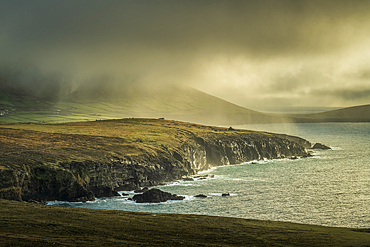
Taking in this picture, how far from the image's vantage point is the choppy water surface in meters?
85.0

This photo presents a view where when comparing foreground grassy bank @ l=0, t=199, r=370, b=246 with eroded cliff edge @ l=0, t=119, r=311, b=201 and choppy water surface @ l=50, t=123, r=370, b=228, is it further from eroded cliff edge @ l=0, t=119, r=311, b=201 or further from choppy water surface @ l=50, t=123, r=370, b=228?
eroded cliff edge @ l=0, t=119, r=311, b=201

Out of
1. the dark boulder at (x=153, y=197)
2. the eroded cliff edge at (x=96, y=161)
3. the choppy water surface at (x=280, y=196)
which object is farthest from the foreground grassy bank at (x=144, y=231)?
the eroded cliff edge at (x=96, y=161)

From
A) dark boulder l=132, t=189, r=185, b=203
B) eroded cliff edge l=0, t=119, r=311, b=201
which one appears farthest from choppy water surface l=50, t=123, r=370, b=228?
eroded cliff edge l=0, t=119, r=311, b=201

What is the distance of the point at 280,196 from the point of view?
105 m

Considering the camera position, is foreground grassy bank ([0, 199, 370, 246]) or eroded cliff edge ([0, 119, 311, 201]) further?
eroded cliff edge ([0, 119, 311, 201])

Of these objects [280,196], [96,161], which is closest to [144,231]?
[280,196]

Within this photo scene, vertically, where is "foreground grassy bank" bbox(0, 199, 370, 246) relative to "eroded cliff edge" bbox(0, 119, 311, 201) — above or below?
below

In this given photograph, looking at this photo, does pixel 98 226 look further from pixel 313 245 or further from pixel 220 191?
pixel 220 191

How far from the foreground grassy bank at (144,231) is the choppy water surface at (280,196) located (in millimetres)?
16636

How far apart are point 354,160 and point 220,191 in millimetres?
113432

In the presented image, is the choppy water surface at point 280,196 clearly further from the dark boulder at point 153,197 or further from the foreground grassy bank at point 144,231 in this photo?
the foreground grassy bank at point 144,231

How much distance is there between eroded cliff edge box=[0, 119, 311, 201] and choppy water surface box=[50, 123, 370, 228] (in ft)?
25.6

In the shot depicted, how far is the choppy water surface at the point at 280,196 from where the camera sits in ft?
279

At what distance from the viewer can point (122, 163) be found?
12244cm
